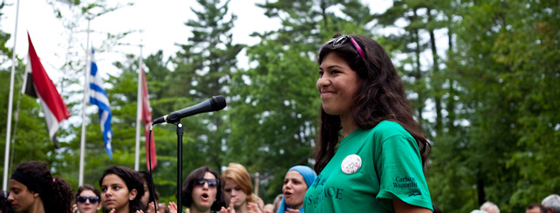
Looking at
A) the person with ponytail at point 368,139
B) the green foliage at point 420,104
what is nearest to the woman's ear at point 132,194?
the person with ponytail at point 368,139

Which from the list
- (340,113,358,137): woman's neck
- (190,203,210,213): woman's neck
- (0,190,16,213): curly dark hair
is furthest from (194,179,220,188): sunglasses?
(340,113,358,137): woman's neck

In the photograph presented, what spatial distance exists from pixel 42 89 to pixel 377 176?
11056 mm

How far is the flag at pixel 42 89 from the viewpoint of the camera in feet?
39.3

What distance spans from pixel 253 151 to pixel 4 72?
14242 mm

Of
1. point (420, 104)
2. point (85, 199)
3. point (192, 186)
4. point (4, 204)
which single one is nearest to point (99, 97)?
point (85, 199)

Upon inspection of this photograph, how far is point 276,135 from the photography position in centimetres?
2959

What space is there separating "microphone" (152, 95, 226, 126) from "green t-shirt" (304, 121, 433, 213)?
1.19 m

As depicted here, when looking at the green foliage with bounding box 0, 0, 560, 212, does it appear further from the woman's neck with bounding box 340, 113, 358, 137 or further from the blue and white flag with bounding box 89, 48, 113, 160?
the woman's neck with bounding box 340, 113, 358, 137

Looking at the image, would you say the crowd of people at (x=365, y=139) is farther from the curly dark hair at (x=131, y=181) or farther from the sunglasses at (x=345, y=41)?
the curly dark hair at (x=131, y=181)

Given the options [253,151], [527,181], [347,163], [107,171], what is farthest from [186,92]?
[347,163]

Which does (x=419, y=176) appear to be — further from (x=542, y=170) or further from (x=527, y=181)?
(x=527, y=181)

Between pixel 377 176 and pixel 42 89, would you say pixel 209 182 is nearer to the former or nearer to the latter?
pixel 377 176

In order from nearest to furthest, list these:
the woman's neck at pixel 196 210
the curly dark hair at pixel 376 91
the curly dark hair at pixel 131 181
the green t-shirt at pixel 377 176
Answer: the green t-shirt at pixel 377 176 < the curly dark hair at pixel 376 91 < the curly dark hair at pixel 131 181 < the woman's neck at pixel 196 210

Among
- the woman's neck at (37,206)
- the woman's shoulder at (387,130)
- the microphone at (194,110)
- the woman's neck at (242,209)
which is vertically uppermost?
the microphone at (194,110)
